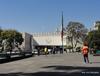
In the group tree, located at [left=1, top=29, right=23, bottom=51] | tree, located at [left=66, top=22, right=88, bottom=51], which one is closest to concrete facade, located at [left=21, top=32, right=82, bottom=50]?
tree, located at [left=66, top=22, right=88, bottom=51]

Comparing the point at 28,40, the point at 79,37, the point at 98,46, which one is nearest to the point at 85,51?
the point at 98,46

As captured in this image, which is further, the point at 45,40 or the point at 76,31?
the point at 45,40

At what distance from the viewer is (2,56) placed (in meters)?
38.0

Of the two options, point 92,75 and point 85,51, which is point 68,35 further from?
point 92,75

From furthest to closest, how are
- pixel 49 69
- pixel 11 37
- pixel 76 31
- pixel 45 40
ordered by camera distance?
pixel 45 40
pixel 76 31
pixel 11 37
pixel 49 69

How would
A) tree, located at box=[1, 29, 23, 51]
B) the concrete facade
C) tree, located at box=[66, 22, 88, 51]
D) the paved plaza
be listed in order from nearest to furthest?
the paved plaza
tree, located at box=[1, 29, 23, 51]
tree, located at box=[66, 22, 88, 51]
the concrete facade

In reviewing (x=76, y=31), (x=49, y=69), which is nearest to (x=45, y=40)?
(x=76, y=31)

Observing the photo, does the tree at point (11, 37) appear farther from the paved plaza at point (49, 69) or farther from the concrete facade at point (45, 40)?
the paved plaza at point (49, 69)

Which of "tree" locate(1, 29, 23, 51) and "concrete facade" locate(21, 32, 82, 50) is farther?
"concrete facade" locate(21, 32, 82, 50)

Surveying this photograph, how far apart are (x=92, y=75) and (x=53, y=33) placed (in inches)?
5118

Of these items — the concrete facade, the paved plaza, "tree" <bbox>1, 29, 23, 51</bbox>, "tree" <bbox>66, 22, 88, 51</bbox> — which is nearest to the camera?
the paved plaza

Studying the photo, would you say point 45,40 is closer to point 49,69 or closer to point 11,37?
point 11,37

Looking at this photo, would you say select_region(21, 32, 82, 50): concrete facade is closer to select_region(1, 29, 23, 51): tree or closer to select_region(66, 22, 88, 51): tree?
select_region(66, 22, 88, 51): tree

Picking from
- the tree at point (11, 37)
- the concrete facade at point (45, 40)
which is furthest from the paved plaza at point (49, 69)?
the concrete facade at point (45, 40)
